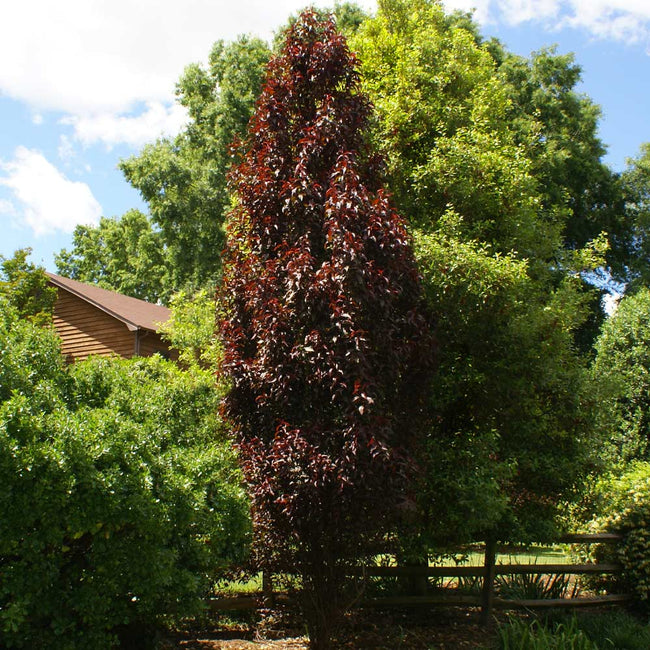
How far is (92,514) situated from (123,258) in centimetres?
A: 3472

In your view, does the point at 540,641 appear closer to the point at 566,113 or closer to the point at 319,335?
the point at 319,335

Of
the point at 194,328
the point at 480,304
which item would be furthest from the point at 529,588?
the point at 194,328

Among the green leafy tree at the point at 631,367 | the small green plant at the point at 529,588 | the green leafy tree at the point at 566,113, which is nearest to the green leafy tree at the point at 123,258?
the green leafy tree at the point at 566,113

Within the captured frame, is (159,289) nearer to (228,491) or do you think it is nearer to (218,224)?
(218,224)

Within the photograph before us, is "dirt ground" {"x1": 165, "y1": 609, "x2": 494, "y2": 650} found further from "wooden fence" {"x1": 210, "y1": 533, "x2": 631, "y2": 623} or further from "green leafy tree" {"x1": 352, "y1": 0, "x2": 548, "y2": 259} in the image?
"green leafy tree" {"x1": 352, "y1": 0, "x2": 548, "y2": 259}

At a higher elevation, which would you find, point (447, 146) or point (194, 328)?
point (447, 146)

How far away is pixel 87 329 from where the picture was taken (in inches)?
838

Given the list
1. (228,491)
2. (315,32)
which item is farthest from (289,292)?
(315,32)

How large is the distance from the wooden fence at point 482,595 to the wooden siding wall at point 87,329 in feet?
47.1

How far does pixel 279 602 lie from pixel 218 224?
16.3 meters

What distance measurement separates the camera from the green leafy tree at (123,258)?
3164cm

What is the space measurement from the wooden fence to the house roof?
12.6 meters

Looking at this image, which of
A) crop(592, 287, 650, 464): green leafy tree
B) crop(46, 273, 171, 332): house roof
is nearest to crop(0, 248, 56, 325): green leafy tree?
crop(46, 273, 171, 332): house roof

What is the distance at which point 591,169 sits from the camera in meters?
24.9
